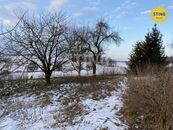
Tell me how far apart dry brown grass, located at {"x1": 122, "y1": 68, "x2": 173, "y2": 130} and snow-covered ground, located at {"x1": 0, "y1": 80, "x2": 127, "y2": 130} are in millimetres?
498

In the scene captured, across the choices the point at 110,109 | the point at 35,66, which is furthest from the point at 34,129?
the point at 35,66

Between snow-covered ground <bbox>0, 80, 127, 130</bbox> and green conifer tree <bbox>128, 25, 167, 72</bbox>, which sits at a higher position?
green conifer tree <bbox>128, 25, 167, 72</bbox>

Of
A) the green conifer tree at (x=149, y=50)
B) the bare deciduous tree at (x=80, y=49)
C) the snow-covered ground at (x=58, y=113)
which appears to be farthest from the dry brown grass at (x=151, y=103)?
the bare deciduous tree at (x=80, y=49)

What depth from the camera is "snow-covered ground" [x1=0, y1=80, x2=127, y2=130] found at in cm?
833

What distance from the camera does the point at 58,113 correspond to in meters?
9.65

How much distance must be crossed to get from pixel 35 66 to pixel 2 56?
40.5 ft

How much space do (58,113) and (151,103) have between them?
3.66 meters

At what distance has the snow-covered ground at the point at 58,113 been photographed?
833cm

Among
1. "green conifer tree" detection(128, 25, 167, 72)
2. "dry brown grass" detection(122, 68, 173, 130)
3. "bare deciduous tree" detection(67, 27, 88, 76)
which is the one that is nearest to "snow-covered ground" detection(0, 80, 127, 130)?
"dry brown grass" detection(122, 68, 173, 130)

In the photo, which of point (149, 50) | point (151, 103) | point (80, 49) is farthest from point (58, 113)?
point (80, 49)

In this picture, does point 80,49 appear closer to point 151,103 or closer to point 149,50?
point 149,50

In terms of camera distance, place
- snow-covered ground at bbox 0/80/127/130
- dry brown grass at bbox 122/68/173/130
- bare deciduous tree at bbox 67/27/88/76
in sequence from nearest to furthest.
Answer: dry brown grass at bbox 122/68/173/130 → snow-covered ground at bbox 0/80/127/130 → bare deciduous tree at bbox 67/27/88/76

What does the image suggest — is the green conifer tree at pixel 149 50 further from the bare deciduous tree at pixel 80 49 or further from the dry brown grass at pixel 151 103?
the dry brown grass at pixel 151 103

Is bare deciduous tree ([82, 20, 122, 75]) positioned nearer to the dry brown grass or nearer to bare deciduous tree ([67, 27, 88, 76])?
bare deciduous tree ([67, 27, 88, 76])
